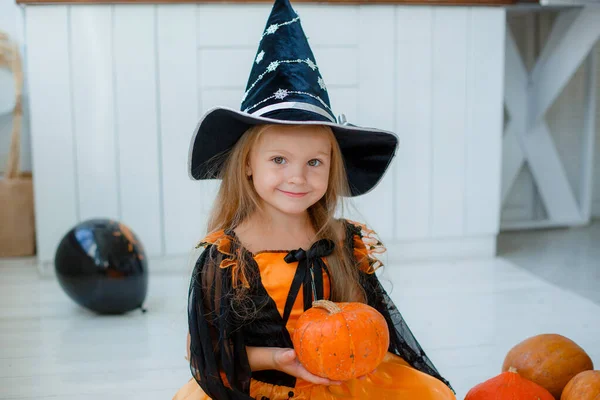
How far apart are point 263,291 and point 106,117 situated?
5.26 ft

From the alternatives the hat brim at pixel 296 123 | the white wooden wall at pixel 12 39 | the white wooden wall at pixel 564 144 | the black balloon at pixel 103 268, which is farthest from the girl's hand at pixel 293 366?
the white wooden wall at pixel 564 144

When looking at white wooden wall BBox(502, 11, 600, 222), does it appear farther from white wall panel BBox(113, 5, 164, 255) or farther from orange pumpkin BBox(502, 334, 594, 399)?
orange pumpkin BBox(502, 334, 594, 399)

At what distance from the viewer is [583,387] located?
1.31 metres

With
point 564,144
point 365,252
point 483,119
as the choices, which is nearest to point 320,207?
point 365,252

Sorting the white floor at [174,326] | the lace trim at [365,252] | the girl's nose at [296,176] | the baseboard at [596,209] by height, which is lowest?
the white floor at [174,326]

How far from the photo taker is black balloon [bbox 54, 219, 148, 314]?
214cm

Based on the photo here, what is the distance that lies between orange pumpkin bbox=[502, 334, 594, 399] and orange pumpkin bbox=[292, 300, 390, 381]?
48 cm

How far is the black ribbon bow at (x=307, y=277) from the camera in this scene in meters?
1.23

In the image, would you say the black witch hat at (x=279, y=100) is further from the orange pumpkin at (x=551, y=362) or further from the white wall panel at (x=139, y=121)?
the white wall panel at (x=139, y=121)

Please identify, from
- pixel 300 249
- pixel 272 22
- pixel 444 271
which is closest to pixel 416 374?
pixel 300 249

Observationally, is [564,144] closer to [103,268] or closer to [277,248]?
[103,268]

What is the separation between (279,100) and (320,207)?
275 millimetres

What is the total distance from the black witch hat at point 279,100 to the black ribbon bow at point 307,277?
227mm

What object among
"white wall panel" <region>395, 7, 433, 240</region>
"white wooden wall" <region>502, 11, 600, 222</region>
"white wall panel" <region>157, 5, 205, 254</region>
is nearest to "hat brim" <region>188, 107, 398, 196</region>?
"white wall panel" <region>157, 5, 205, 254</region>
